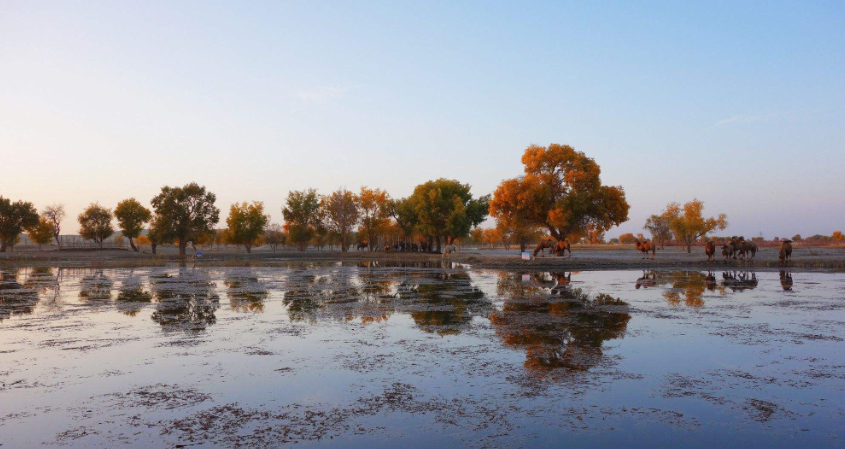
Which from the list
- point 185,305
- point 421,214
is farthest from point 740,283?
point 421,214

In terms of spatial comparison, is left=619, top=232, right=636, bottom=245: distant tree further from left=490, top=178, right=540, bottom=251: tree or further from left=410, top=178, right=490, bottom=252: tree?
left=490, top=178, right=540, bottom=251: tree

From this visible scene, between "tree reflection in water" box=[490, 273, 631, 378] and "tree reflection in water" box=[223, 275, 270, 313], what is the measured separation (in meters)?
7.90

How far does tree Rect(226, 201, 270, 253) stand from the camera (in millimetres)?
97312

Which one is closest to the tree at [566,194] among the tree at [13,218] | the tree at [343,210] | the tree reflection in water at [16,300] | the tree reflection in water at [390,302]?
the tree reflection in water at [390,302]

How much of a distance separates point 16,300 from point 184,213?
6476 centimetres

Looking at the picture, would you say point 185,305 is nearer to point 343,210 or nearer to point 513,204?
point 513,204

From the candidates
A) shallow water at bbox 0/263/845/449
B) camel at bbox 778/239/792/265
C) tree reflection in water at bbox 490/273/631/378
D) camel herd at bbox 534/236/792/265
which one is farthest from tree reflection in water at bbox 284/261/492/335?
camel at bbox 778/239/792/265

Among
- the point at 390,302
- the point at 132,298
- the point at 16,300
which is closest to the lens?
the point at 390,302

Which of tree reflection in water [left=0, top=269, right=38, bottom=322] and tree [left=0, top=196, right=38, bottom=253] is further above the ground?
tree [left=0, top=196, right=38, bottom=253]

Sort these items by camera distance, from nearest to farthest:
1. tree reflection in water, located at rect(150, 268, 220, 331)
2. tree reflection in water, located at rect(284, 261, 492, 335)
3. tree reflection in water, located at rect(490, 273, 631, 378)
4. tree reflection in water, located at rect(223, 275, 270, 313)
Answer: tree reflection in water, located at rect(490, 273, 631, 378) < tree reflection in water, located at rect(150, 268, 220, 331) < tree reflection in water, located at rect(284, 261, 492, 335) < tree reflection in water, located at rect(223, 275, 270, 313)

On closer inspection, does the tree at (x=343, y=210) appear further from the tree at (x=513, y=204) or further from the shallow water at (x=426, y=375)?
the shallow water at (x=426, y=375)

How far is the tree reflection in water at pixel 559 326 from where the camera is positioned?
32.3 feet

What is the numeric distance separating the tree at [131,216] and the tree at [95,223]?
8.28ft

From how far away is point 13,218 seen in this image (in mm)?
82812
